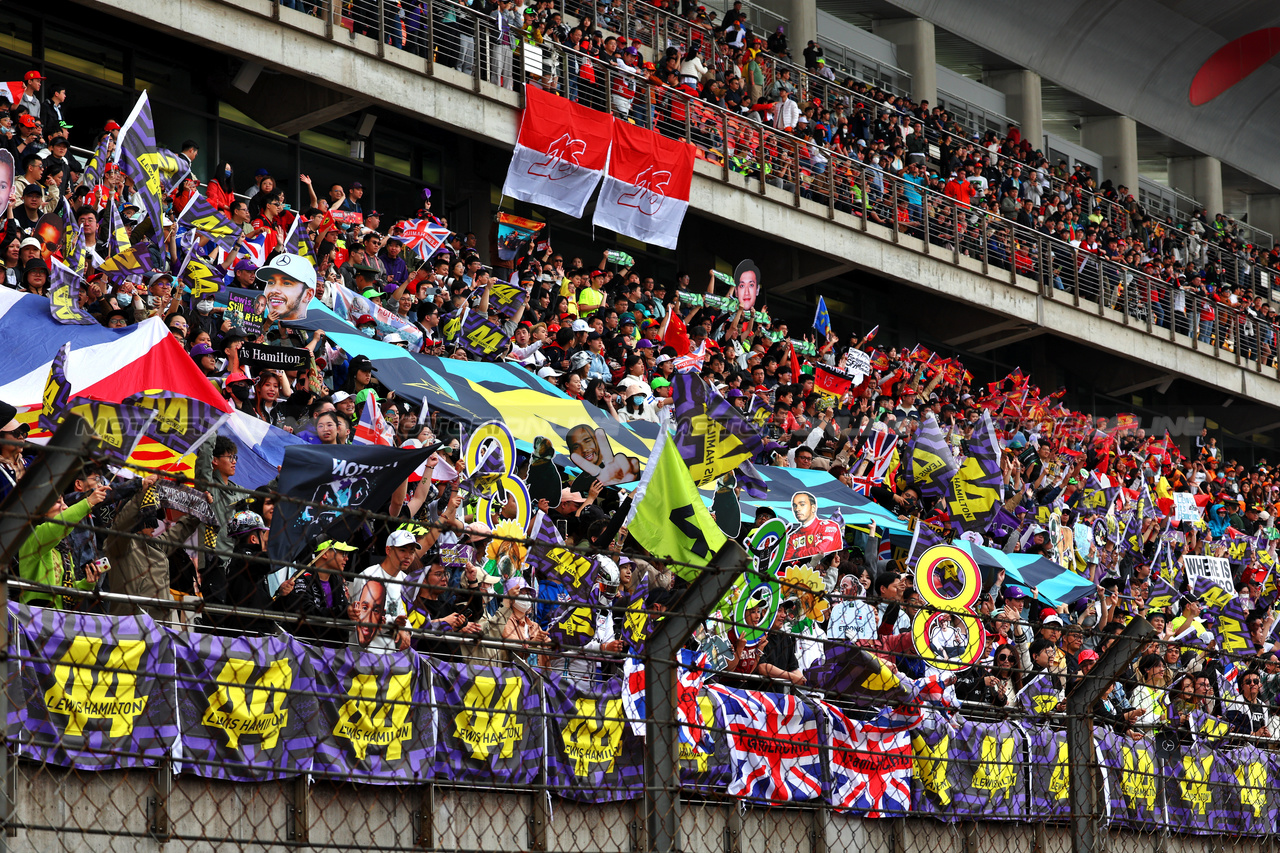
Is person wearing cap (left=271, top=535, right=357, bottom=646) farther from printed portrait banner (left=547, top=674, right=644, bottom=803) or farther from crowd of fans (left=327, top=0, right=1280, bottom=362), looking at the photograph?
crowd of fans (left=327, top=0, right=1280, bottom=362)

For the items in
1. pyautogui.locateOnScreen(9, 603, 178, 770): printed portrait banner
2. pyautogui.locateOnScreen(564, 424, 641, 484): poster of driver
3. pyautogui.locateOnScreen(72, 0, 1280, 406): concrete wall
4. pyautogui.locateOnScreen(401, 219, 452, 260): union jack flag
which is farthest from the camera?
pyautogui.locateOnScreen(72, 0, 1280, 406): concrete wall

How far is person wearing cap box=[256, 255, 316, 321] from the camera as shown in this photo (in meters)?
13.9

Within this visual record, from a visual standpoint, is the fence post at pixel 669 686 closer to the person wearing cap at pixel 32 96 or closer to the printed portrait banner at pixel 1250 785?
the printed portrait banner at pixel 1250 785

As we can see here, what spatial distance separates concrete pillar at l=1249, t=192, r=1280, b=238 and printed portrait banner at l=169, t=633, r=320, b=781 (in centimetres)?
4240

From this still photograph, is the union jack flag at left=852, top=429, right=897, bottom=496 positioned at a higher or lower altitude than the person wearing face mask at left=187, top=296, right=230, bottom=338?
lower

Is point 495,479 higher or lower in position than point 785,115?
lower

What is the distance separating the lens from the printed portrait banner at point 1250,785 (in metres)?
10.3

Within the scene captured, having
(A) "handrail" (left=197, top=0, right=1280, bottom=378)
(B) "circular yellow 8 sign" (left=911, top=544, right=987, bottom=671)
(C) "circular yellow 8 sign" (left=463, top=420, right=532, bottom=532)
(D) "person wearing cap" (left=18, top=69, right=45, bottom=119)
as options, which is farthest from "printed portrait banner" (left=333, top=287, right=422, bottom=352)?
(B) "circular yellow 8 sign" (left=911, top=544, right=987, bottom=671)

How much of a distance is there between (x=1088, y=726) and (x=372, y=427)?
691cm

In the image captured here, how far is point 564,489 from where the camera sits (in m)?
12.7

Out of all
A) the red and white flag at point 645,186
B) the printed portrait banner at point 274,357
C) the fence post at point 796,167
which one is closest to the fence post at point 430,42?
the red and white flag at point 645,186

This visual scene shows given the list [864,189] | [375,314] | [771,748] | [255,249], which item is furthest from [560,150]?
[771,748]

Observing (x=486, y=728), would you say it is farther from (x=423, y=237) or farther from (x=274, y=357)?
(x=423, y=237)

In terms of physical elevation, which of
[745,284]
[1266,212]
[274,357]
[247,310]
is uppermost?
[1266,212]
